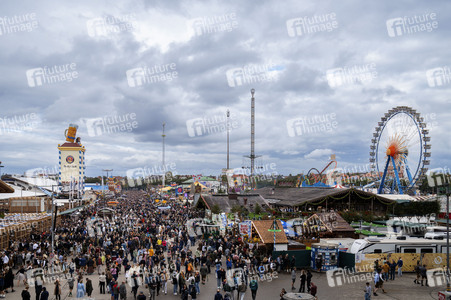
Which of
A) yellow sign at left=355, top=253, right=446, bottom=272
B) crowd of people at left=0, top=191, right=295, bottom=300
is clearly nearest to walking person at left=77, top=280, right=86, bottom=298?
crowd of people at left=0, top=191, right=295, bottom=300

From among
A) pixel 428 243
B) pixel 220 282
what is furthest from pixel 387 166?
pixel 220 282

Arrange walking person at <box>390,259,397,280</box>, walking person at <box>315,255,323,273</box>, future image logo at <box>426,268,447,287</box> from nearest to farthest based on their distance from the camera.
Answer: future image logo at <box>426,268,447,287</box>, walking person at <box>390,259,397,280</box>, walking person at <box>315,255,323,273</box>

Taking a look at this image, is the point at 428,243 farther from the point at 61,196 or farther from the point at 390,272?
the point at 61,196

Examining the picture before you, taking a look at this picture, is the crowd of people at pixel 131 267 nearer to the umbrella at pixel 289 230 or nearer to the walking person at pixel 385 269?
the umbrella at pixel 289 230

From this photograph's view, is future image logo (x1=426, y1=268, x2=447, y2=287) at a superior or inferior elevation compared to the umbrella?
inferior

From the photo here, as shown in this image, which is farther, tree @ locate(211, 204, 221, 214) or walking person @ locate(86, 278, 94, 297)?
tree @ locate(211, 204, 221, 214)

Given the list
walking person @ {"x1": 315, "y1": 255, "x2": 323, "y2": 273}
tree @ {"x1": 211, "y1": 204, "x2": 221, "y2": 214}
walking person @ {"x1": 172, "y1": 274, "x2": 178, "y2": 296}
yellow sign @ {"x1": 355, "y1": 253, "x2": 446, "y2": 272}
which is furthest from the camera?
tree @ {"x1": 211, "y1": 204, "x2": 221, "y2": 214}

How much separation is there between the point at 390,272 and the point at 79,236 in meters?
20.8

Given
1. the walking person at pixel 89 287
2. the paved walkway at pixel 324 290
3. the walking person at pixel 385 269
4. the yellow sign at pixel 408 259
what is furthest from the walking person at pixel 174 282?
the walking person at pixel 385 269

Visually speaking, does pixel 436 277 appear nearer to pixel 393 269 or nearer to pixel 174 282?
pixel 393 269

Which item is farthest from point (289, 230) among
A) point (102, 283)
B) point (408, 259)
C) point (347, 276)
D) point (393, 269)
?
point (102, 283)

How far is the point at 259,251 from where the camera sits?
22.1 m

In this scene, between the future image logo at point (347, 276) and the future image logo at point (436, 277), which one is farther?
the future image logo at point (347, 276)

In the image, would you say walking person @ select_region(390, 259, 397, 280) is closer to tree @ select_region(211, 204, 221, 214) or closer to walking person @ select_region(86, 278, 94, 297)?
walking person @ select_region(86, 278, 94, 297)
